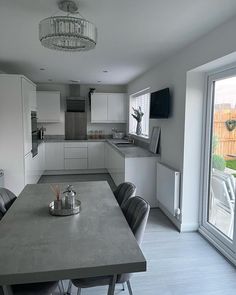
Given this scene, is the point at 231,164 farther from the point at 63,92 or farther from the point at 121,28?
the point at 63,92

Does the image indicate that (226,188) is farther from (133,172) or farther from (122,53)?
(122,53)

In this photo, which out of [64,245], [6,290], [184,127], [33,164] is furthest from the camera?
[33,164]

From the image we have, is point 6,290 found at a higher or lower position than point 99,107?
lower

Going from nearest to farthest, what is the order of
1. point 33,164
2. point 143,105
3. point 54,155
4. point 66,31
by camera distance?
point 66,31
point 33,164
point 143,105
point 54,155

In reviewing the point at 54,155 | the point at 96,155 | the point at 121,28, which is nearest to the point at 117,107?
the point at 96,155

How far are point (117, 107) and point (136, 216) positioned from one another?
4.85 m

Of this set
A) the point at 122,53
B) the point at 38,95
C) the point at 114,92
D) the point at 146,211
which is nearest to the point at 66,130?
the point at 38,95

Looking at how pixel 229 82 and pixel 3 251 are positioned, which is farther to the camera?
pixel 229 82

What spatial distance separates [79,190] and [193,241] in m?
1.52

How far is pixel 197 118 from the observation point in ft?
10.1

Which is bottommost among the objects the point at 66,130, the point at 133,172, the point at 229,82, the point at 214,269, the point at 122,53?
the point at 214,269

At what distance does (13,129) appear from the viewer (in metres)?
3.84

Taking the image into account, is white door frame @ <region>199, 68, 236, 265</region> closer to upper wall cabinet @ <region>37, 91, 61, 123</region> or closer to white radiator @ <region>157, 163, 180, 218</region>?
white radiator @ <region>157, 163, 180, 218</region>

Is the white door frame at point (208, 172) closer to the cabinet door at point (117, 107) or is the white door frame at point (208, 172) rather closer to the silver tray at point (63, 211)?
the silver tray at point (63, 211)
